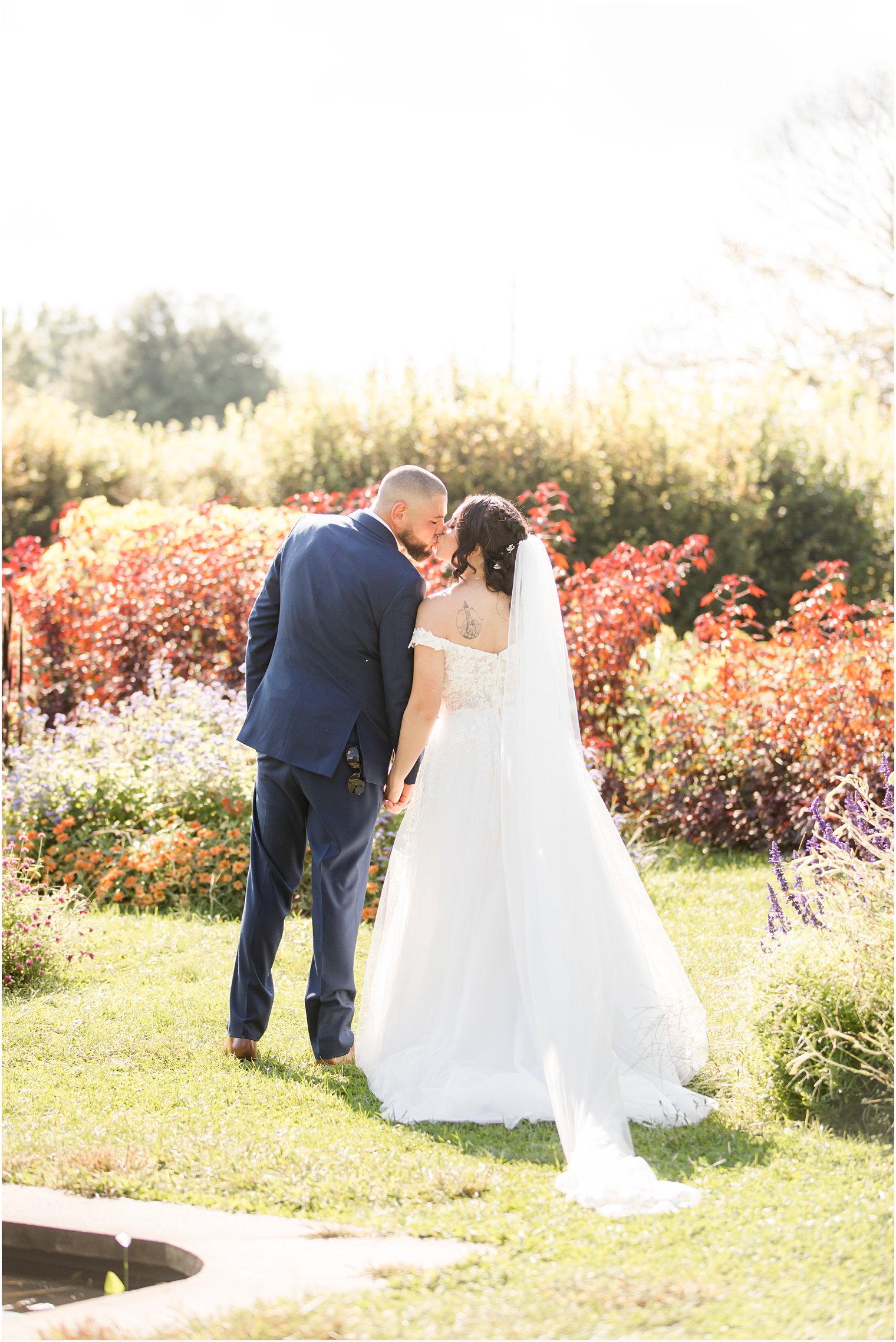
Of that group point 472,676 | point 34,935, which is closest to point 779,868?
point 472,676

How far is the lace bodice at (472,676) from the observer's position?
3.91 m

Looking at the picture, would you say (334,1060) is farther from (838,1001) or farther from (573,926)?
(838,1001)

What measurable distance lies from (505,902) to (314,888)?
0.66 metres

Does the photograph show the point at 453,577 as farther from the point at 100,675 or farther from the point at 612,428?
the point at 612,428

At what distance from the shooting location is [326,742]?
378cm

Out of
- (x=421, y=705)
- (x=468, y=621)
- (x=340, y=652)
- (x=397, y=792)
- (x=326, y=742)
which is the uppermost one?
(x=468, y=621)

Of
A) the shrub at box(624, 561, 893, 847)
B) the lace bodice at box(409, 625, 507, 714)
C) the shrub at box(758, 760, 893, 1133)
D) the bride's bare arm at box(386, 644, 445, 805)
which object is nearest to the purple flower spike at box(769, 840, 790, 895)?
the shrub at box(758, 760, 893, 1133)

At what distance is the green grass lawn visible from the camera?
224 cm

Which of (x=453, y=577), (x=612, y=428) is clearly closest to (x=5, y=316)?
(x=612, y=428)

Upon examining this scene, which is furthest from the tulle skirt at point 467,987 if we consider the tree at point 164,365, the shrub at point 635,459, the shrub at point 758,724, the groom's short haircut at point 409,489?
the tree at point 164,365

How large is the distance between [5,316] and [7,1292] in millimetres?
44761

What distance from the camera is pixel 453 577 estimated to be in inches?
158

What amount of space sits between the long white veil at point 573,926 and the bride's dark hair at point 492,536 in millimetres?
52

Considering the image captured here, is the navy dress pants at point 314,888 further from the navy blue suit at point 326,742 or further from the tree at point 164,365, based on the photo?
the tree at point 164,365
